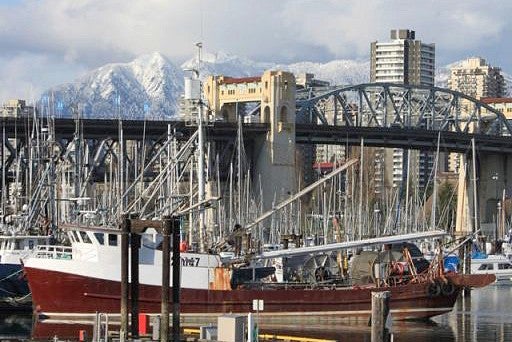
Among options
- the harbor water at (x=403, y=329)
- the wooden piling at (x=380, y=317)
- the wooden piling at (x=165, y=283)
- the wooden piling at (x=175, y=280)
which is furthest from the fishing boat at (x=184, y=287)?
the wooden piling at (x=380, y=317)

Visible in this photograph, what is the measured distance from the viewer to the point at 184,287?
79625 millimetres

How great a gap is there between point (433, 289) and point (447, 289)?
925mm

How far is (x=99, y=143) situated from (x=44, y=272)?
3794 inches

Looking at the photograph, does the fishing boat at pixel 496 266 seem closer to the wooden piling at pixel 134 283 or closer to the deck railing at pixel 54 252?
the deck railing at pixel 54 252

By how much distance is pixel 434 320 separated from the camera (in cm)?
8588

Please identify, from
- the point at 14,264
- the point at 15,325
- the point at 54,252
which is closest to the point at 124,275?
the point at 54,252

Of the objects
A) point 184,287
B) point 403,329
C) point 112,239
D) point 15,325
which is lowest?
point 403,329

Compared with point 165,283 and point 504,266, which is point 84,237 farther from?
point 504,266

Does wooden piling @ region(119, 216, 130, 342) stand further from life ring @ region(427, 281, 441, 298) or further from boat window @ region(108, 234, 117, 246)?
life ring @ region(427, 281, 441, 298)

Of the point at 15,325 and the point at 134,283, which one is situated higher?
the point at 134,283

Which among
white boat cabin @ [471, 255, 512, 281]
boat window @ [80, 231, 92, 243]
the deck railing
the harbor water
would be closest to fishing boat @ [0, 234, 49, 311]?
the harbor water

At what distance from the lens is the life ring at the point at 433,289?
272 feet

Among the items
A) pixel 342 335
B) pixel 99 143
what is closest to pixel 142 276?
pixel 342 335

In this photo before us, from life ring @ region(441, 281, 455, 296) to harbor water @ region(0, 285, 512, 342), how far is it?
189 centimetres
